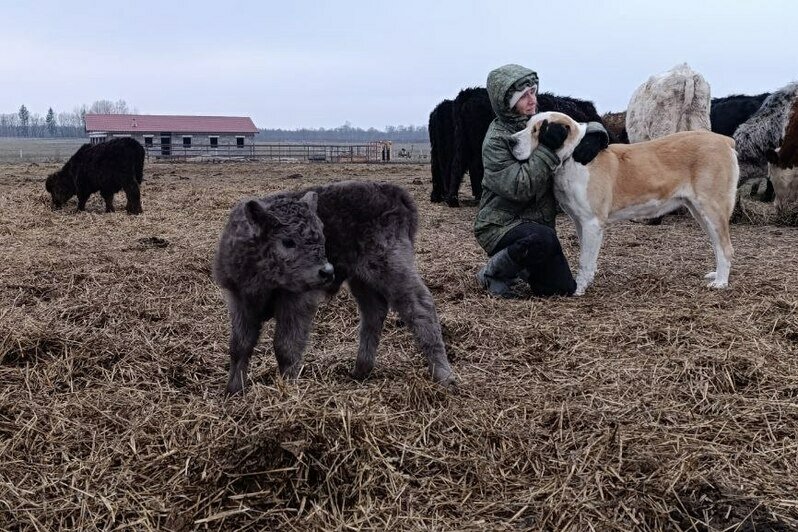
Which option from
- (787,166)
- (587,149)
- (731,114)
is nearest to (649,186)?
(587,149)

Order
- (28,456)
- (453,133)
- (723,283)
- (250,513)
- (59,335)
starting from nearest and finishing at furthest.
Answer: (250,513)
(28,456)
(59,335)
(723,283)
(453,133)

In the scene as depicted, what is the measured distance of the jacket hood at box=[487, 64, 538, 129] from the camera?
5.77 meters

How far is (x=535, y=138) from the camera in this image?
5.86 metres

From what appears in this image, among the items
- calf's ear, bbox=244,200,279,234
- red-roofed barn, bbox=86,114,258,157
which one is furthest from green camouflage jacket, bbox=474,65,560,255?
red-roofed barn, bbox=86,114,258,157

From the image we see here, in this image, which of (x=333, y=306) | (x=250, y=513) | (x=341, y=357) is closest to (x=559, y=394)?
(x=341, y=357)

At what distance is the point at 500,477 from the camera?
2869 millimetres

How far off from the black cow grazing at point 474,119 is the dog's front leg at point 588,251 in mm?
6053

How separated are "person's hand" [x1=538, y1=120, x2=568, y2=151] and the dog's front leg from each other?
2.45 feet

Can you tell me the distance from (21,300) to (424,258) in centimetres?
393

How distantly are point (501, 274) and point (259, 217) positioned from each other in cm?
291

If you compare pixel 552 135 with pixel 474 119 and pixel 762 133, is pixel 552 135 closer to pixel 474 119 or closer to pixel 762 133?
pixel 474 119

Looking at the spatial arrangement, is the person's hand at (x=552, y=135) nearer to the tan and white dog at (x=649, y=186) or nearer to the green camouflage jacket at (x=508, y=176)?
→ the green camouflage jacket at (x=508, y=176)

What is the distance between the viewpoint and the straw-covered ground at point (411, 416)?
2.66m

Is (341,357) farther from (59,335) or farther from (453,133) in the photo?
(453,133)
